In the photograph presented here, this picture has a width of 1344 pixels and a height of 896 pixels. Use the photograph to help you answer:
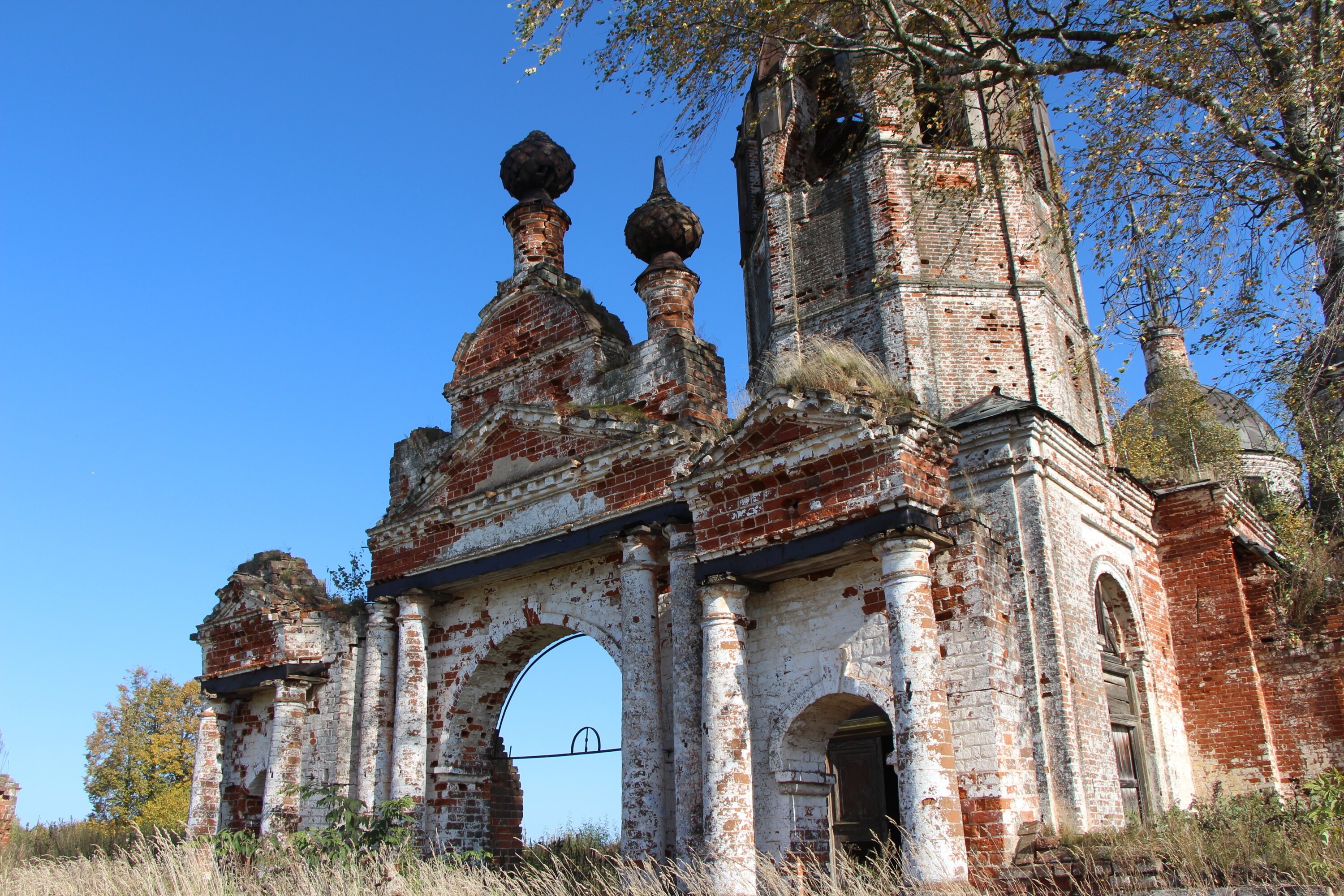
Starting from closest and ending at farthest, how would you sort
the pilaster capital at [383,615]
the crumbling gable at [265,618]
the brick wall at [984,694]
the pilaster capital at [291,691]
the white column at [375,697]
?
the brick wall at [984,694] < the white column at [375,697] < the pilaster capital at [383,615] < the pilaster capital at [291,691] < the crumbling gable at [265,618]

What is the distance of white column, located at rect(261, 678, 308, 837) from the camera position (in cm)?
1166

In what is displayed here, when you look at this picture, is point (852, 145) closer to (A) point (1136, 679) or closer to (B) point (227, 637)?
(A) point (1136, 679)

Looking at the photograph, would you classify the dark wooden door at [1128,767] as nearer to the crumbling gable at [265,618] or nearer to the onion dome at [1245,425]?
the crumbling gable at [265,618]

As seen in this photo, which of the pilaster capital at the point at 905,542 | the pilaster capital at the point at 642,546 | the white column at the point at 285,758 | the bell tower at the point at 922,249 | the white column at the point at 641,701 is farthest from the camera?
the bell tower at the point at 922,249

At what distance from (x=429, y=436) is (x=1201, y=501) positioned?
8.66 m

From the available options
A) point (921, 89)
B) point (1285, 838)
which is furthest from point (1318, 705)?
point (921, 89)

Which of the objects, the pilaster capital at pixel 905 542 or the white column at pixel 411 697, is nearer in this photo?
the pilaster capital at pixel 905 542

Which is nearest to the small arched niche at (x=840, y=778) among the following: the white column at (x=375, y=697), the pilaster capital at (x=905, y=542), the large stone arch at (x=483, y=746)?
the pilaster capital at (x=905, y=542)

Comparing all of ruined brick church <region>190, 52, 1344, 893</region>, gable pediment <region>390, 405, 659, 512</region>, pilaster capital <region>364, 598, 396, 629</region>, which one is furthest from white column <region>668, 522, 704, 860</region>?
pilaster capital <region>364, 598, 396, 629</region>

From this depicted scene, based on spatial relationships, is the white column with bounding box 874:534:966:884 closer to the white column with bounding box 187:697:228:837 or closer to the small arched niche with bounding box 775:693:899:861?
the small arched niche with bounding box 775:693:899:861

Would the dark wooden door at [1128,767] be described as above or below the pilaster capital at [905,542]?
below

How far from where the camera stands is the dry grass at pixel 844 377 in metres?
8.32

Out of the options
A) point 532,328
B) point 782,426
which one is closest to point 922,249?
point 532,328

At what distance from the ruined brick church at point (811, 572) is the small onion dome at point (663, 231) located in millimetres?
36
